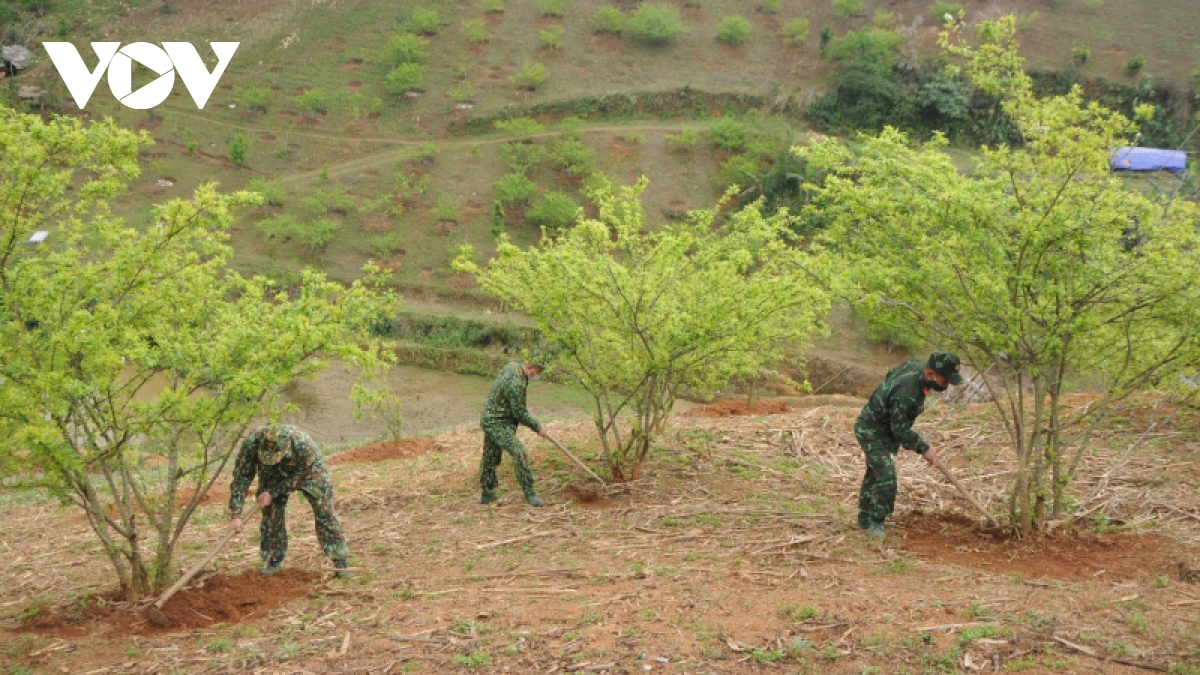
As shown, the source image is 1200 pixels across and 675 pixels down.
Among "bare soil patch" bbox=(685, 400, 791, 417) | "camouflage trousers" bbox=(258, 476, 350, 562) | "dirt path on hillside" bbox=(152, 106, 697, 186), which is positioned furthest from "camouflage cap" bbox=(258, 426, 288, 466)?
"dirt path on hillside" bbox=(152, 106, 697, 186)

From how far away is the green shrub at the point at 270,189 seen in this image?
32.9 meters

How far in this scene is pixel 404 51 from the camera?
138 ft

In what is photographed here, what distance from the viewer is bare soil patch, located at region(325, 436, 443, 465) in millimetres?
15531

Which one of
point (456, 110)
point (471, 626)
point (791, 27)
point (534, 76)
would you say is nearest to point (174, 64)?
point (456, 110)

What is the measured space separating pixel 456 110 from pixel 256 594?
35.4m

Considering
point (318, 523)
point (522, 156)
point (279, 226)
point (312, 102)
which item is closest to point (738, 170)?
point (522, 156)

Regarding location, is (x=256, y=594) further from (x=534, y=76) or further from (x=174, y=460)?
(x=534, y=76)

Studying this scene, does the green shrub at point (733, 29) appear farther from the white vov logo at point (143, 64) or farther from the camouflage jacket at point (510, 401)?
the camouflage jacket at point (510, 401)

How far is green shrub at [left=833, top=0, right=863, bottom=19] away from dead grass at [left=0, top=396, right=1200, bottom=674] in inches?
1490

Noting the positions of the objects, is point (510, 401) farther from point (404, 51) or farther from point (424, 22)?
point (424, 22)

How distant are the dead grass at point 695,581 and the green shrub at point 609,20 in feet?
122

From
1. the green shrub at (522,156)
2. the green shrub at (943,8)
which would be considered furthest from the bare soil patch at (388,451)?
the green shrub at (943,8)

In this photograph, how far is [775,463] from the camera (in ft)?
41.6

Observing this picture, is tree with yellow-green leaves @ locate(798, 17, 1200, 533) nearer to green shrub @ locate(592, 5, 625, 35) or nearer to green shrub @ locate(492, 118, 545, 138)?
green shrub @ locate(492, 118, 545, 138)
